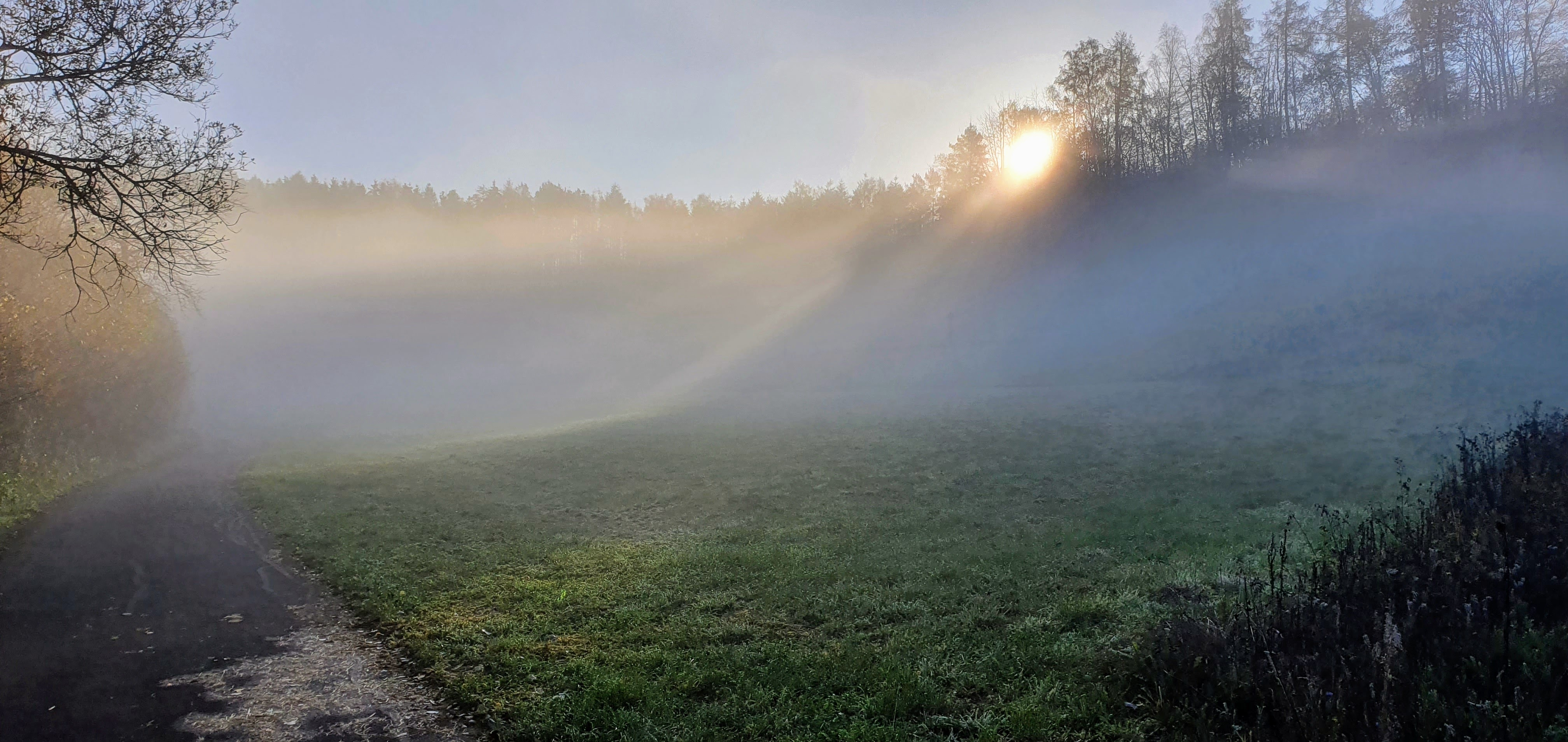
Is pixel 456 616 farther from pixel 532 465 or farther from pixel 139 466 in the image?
pixel 139 466

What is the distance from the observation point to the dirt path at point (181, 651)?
548cm

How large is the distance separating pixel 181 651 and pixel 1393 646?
10.2 m

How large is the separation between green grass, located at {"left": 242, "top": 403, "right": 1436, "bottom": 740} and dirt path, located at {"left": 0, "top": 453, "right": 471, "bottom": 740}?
0.52 metres

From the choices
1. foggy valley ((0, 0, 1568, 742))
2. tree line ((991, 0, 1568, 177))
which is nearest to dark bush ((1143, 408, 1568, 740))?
foggy valley ((0, 0, 1568, 742))

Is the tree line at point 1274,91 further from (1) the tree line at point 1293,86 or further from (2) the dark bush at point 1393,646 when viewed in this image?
(2) the dark bush at point 1393,646

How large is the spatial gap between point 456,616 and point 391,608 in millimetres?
882

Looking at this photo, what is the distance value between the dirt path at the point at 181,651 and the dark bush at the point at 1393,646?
5518mm

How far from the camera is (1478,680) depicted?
15.2 feet

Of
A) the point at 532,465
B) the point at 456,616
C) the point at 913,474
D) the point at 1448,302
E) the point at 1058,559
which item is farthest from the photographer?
the point at 1448,302

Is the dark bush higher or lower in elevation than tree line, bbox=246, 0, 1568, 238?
lower

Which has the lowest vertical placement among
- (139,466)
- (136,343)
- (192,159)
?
(139,466)

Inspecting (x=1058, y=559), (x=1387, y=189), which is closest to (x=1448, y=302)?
(x=1387, y=189)

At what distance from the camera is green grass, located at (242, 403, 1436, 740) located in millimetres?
5543

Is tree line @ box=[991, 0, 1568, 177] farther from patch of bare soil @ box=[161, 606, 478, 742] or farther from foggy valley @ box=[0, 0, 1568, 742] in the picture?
patch of bare soil @ box=[161, 606, 478, 742]
